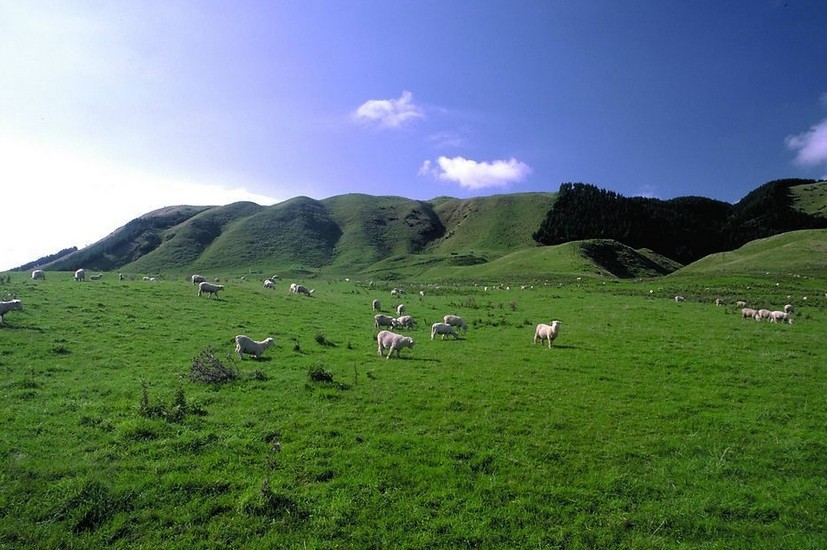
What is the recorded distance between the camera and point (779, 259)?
7412 cm

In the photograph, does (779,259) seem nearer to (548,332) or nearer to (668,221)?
(668,221)

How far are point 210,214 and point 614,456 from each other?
16992 centimetres

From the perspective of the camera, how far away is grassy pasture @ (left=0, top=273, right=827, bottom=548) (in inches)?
295

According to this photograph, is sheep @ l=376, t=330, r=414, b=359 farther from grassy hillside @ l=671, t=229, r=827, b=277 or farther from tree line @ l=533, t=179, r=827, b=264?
tree line @ l=533, t=179, r=827, b=264

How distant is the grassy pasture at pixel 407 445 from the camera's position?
24.6ft

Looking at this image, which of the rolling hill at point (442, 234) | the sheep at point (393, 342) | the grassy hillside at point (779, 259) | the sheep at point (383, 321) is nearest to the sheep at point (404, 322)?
the sheep at point (383, 321)

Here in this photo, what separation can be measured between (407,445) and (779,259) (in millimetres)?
91363

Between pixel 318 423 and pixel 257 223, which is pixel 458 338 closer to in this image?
pixel 318 423

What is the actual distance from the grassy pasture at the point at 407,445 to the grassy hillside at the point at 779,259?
54677 millimetres

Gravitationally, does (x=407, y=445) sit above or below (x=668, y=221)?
below

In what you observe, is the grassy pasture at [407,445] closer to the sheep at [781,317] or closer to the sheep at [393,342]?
the sheep at [393,342]

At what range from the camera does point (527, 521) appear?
784 cm

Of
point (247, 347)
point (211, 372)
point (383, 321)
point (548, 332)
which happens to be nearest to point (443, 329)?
point (383, 321)

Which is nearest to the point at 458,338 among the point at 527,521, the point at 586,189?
the point at 527,521
